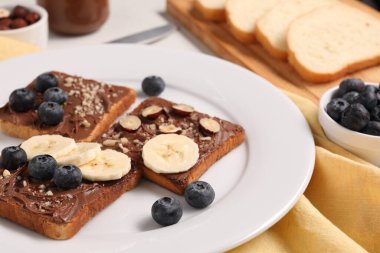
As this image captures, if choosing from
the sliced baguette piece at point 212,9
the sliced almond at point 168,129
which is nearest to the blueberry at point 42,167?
the sliced almond at point 168,129

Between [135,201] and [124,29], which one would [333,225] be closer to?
[135,201]

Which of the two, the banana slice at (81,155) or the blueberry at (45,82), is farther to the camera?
the blueberry at (45,82)

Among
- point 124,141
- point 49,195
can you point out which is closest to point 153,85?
point 124,141

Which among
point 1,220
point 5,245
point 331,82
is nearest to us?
point 5,245

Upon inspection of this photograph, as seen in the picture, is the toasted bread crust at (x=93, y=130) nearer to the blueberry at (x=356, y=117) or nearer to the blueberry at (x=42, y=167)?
the blueberry at (x=42, y=167)

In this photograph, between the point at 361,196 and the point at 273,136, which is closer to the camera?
the point at 361,196

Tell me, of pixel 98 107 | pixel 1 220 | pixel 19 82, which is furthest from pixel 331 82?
pixel 1 220

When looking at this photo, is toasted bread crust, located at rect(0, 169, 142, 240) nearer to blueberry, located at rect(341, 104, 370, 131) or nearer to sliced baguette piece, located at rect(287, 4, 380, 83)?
blueberry, located at rect(341, 104, 370, 131)

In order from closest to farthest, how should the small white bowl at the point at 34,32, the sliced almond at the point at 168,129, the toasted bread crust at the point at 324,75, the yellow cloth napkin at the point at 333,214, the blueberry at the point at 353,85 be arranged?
1. the yellow cloth napkin at the point at 333,214
2. the sliced almond at the point at 168,129
3. the blueberry at the point at 353,85
4. the toasted bread crust at the point at 324,75
5. the small white bowl at the point at 34,32
